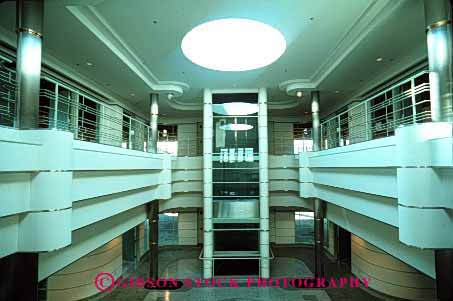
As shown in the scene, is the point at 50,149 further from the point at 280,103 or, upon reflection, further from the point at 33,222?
the point at 280,103

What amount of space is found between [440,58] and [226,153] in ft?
24.9

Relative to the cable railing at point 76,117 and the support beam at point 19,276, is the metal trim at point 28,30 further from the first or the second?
the support beam at point 19,276

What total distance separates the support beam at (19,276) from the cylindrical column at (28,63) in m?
1.71

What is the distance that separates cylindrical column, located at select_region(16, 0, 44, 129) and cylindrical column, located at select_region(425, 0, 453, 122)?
545 centimetres

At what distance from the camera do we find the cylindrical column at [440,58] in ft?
12.2

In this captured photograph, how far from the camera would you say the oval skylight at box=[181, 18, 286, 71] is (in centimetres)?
618

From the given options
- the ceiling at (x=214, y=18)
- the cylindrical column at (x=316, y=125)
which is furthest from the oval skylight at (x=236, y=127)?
the cylindrical column at (x=316, y=125)

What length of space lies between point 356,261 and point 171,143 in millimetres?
10622

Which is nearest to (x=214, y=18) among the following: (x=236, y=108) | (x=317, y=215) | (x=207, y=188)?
(x=236, y=108)

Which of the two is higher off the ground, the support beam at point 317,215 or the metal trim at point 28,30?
the metal trim at point 28,30

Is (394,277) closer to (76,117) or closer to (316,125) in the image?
(316,125)

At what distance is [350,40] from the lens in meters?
6.57

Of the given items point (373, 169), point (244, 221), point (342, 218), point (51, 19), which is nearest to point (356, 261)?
point (342, 218)

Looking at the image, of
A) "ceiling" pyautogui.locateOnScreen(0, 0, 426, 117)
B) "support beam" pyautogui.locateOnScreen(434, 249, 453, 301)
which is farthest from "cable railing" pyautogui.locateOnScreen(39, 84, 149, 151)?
"support beam" pyautogui.locateOnScreen(434, 249, 453, 301)
